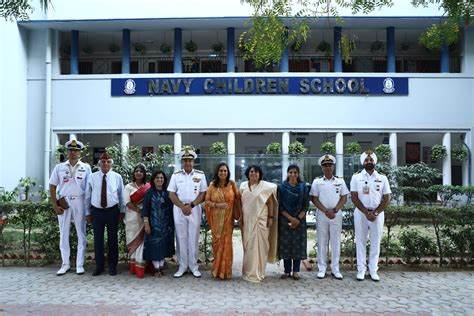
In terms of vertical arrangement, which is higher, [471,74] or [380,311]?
[471,74]

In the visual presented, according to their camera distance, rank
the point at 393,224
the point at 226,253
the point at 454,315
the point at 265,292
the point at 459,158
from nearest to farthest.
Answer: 1. the point at 454,315
2. the point at 265,292
3. the point at 226,253
4. the point at 393,224
5. the point at 459,158

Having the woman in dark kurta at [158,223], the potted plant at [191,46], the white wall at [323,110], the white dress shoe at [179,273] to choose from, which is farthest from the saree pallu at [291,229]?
the potted plant at [191,46]

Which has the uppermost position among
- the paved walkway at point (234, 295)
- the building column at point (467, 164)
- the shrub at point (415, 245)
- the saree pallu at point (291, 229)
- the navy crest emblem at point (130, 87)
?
the navy crest emblem at point (130, 87)

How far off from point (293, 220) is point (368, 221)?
3.76ft

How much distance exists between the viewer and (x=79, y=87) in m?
16.3

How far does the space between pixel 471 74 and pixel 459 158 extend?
330 centimetres

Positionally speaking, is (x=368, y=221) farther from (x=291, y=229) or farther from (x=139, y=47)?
(x=139, y=47)

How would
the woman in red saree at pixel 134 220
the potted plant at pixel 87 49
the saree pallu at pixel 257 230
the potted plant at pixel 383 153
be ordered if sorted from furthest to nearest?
1. the potted plant at pixel 87 49
2. the potted plant at pixel 383 153
3. the woman in red saree at pixel 134 220
4. the saree pallu at pixel 257 230

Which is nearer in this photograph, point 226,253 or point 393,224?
point 226,253

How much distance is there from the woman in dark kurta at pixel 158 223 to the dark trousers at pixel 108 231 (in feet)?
1.66

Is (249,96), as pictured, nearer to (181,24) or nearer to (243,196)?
(181,24)

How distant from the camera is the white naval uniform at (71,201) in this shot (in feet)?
20.9

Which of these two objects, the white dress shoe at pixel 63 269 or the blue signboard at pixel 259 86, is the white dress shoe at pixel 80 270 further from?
the blue signboard at pixel 259 86

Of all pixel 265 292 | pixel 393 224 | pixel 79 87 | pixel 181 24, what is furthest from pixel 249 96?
pixel 265 292
